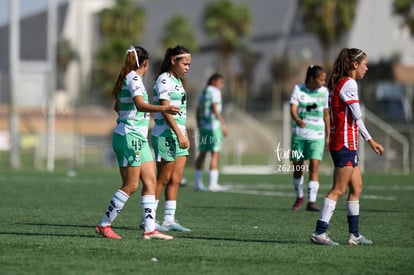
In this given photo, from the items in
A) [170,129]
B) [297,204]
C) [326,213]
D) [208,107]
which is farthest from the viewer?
[208,107]

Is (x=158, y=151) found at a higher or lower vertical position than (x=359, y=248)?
higher

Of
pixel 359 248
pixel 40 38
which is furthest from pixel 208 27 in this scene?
pixel 359 248

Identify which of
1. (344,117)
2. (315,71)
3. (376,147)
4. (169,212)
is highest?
(315,71)

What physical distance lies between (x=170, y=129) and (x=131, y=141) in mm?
1457

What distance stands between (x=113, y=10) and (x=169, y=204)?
83797mm

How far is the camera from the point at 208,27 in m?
92.6

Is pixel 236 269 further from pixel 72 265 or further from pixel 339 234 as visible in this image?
pixel 339 234

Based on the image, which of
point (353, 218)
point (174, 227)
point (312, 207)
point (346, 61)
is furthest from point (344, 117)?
point (312, 207)

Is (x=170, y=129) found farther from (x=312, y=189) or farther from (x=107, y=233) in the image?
(x=312, y=189)

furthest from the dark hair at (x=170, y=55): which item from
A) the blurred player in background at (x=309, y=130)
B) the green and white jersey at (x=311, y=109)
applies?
the green and white jersey at (x=311, y=109)

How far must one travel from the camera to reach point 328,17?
79.7 m

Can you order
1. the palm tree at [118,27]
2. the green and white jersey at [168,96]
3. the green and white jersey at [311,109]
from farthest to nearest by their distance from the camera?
the palm tree at [118,27], the green and white jersey at [311,109], the green and white jersey at [168,96]

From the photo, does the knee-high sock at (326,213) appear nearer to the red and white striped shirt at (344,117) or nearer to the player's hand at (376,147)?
the red and white striped shirt at (344,117)

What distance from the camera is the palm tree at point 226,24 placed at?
302 feet
